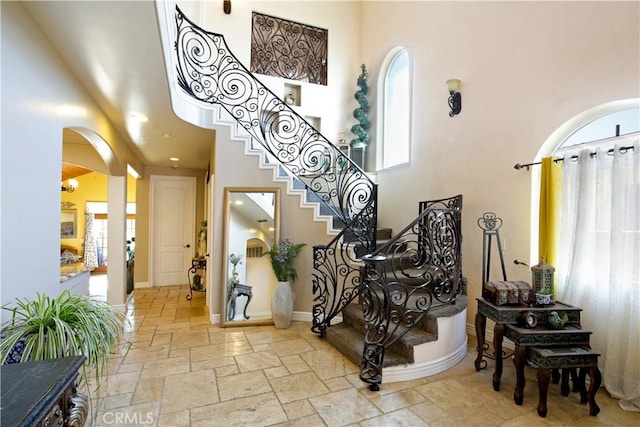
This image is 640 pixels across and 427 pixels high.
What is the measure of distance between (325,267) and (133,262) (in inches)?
174

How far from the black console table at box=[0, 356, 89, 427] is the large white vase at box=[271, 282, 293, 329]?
107 inches

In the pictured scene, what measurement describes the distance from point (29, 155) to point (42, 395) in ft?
5.50

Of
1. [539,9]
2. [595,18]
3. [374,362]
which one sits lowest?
[374,362]

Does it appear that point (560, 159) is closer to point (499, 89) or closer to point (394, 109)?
point (499, 89)

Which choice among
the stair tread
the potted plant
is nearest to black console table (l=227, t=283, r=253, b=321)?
the potted plant

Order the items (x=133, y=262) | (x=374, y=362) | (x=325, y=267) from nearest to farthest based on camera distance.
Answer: (x=374, y=362)
(x=325, y=267)
(x=133, y=262)

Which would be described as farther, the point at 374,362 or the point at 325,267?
the point at 325,267

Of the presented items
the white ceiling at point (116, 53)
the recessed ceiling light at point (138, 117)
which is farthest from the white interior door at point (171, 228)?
the recessed ceiling light at point (138, 117)

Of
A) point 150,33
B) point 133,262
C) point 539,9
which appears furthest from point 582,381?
point 133,262

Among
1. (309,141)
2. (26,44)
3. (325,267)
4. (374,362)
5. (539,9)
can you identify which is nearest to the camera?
(26,44)

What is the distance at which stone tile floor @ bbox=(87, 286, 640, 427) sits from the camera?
2207mm

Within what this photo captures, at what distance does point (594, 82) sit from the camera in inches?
Answer: 108

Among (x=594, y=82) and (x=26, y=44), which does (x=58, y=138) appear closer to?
(x=26, y=44)

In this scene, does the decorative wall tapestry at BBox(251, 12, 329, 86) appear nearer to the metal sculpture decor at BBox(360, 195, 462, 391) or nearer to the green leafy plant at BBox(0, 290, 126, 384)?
the metal sculpture decor at BBox(360, 195, 462, 391)
